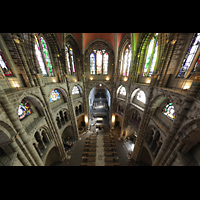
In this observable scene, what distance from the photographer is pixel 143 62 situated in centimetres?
972

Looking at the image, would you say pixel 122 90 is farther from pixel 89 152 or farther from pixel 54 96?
pixel 89 152

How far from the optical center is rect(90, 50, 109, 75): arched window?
566 inches

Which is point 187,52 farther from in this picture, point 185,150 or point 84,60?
point 84,60

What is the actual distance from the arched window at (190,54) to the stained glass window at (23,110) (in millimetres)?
13387

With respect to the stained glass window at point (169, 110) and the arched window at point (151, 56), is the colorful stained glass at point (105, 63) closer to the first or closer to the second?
the arched window at point (151, 56)

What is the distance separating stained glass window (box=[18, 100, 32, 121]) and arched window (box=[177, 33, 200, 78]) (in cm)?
1339

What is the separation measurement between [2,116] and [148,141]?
12838mm

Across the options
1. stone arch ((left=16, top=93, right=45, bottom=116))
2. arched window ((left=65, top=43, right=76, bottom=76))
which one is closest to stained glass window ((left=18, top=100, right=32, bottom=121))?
stone arch ((left=16, top=93, right=45, bottom=116))

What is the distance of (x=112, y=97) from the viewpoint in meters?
15.2

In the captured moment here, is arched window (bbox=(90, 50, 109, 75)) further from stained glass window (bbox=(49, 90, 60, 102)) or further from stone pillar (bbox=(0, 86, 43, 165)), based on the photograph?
stone pillar (bbox=(0, 86, 43, 165))

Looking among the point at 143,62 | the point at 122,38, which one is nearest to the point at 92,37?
the point at 122,38

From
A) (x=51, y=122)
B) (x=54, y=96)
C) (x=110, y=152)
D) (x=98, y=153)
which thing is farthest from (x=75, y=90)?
(x=110, y=152)

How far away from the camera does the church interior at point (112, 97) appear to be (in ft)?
16.4

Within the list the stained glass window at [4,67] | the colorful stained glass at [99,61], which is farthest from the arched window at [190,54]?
the stained glass window at [4,67]
